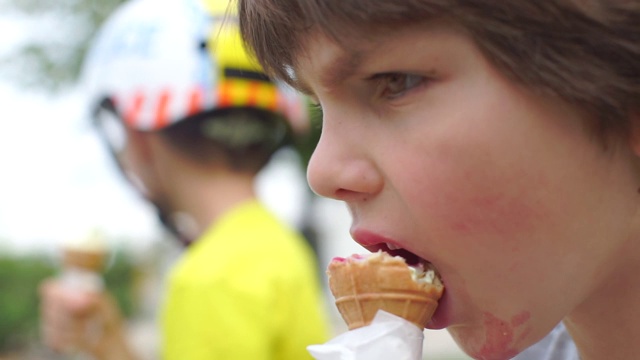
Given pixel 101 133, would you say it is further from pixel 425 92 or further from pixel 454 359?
pixel 454 359

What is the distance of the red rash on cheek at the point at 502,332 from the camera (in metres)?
1.41

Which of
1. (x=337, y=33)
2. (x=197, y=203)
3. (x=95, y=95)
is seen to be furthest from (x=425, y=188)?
(x=95, y=95)

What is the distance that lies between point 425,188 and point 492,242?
13 cm

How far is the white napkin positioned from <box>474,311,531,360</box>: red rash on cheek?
11 cm

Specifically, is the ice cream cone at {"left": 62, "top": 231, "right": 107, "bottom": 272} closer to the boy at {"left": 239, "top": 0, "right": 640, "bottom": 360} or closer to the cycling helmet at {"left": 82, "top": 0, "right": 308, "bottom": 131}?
the cycling helmet at {"left": 82, "top": 0, "right": 308, "bottom": 131}

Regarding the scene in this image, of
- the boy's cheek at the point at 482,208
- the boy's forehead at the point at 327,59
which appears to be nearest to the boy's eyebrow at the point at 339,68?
the boy's forehead at the point at 327,59

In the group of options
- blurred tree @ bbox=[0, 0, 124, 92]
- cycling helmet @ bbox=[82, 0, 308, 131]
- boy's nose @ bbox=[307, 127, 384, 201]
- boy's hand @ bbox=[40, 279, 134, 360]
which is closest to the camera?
boy's nose @ bbox=[307, 127, 384, 201]

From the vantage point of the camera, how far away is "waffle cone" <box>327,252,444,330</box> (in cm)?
144

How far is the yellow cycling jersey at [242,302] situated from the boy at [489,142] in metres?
1.68

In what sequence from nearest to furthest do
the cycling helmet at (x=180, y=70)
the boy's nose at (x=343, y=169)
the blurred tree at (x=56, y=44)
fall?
1. the boy's nose at (x=343, y=169)
2. the cycling helmet at (x=180, y=70)
3. the blurred tree at (x=56, y=44)

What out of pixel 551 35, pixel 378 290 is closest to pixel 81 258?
pixel 378 290

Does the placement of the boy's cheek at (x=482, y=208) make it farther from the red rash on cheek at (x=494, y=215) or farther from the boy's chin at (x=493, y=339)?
the boy's chin at (x=493, y=339)

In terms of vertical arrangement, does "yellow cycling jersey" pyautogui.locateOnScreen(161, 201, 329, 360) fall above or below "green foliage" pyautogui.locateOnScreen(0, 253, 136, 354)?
above

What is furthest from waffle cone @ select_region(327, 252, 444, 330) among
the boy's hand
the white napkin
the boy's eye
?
the boy's hand
